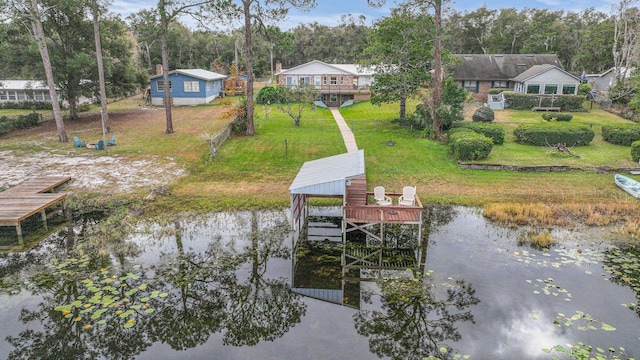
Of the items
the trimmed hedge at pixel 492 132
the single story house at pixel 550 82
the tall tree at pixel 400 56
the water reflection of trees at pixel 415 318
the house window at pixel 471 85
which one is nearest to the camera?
the water reflection of trees at pixel 415 318

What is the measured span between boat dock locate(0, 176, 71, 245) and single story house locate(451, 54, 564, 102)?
135ft

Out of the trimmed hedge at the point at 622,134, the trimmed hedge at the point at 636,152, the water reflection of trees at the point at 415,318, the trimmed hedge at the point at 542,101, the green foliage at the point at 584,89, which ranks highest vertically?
the green foliage at the point at 584,89

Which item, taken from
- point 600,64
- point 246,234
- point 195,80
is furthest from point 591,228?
point 600,64

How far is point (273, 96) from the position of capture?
36062 millimetres

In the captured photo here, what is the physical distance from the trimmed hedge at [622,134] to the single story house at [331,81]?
2437cm

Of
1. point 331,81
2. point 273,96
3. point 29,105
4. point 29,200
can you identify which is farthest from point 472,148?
point 29,105

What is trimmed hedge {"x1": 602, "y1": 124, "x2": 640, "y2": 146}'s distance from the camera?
2627cm

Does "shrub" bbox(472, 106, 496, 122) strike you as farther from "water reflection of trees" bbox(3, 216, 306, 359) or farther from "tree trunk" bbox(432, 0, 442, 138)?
"water reflection of trees" bbox(3, 216, 306, 359)

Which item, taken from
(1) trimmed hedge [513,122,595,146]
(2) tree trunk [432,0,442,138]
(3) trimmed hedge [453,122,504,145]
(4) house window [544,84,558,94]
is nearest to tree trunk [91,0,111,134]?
(2) tree trunk [432,0,442,138]

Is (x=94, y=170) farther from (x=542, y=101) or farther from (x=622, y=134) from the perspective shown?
(x=542, y=101)

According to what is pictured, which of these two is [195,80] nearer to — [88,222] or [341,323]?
[88,222]

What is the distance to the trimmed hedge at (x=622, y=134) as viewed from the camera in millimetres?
26266

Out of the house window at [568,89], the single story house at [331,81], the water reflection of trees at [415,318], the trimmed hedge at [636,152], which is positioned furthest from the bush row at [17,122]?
the house window at [568,89]

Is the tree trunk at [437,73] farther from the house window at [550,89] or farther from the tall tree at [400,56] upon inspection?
the house window at [550,89]
